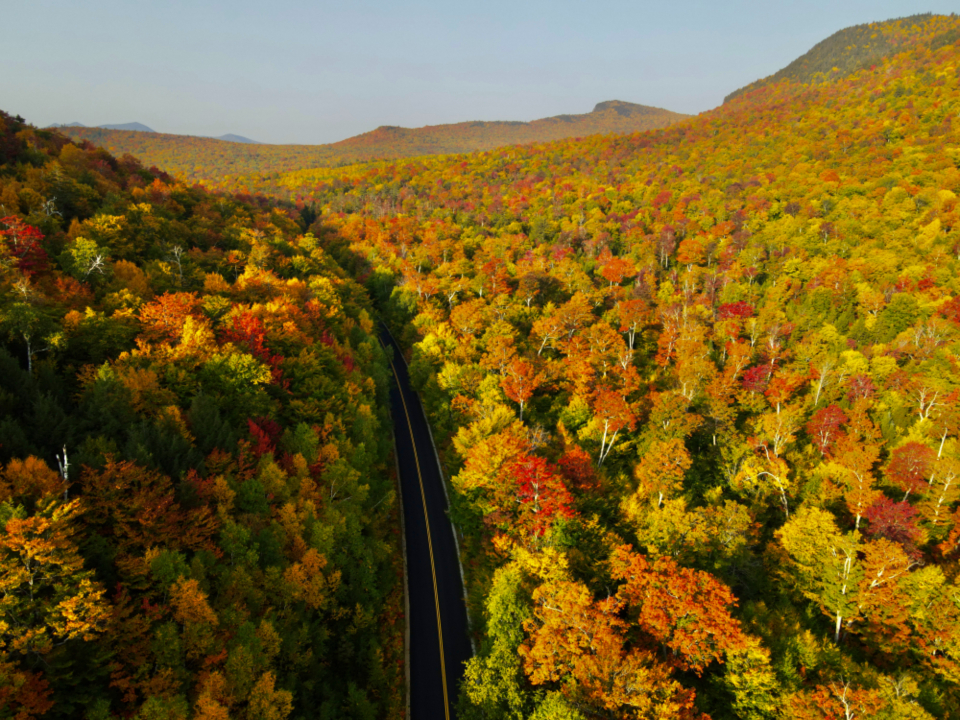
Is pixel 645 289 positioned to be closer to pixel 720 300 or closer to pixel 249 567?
pixel 720 300

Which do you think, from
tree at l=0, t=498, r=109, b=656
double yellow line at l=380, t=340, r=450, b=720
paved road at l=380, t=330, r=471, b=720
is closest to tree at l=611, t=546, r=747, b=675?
paved road at l=380, t=330, r=471, b=720

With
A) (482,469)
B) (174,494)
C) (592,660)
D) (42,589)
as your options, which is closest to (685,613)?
(592,660)

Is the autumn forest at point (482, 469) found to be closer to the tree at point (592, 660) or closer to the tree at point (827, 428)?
the tree at point (592, 660)

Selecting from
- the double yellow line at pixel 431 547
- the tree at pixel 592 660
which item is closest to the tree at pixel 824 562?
the tree at pixel 592 660

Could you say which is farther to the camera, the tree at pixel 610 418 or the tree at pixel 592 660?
the tree at pixel 610 418

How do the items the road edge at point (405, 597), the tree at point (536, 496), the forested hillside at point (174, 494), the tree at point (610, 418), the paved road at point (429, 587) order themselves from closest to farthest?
the forested hillside at point (174, 494)
the paved road at point (429, 587)
the road edge at point (405, 597)
the tree at point (536, 496)
the tree at point (610, 418)

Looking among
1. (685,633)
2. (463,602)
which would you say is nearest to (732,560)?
(685,633)

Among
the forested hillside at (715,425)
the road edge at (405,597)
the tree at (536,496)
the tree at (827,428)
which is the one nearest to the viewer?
the forested hillside at (715,425)
